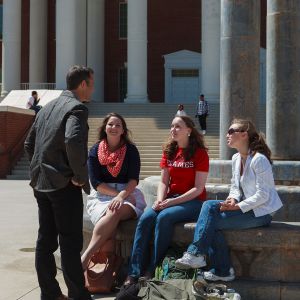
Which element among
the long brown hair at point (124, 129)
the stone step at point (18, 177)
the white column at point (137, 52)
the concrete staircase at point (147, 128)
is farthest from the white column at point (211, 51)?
the long brown hair at point (124, 129)

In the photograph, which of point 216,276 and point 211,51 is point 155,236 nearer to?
point 216,276

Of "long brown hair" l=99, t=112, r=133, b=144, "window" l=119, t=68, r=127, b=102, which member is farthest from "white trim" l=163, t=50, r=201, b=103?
"long brown hair" l=99, t=112, r=133, b=144

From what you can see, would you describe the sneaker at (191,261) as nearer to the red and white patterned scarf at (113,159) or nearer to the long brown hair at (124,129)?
the red and white patterned scarf at (113,159)

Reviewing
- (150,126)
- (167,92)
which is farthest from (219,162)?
(167,92)

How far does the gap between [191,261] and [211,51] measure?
2619cm

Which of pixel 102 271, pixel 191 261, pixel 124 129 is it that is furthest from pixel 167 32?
pixel 191 261

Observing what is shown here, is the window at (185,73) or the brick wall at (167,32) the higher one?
the brick wall at (167,32)

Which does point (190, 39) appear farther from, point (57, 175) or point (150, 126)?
point (57, 175)

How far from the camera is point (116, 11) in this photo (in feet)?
127

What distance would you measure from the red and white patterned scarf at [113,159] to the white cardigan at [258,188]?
1.21m

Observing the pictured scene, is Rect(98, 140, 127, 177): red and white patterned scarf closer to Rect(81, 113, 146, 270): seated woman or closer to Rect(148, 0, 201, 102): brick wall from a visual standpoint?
Rect(81, 113, 146, 270): seated woman

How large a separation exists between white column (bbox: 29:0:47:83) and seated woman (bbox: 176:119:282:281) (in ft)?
106

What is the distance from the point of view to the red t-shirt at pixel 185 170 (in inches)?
243

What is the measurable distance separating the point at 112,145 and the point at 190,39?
3204 cm
